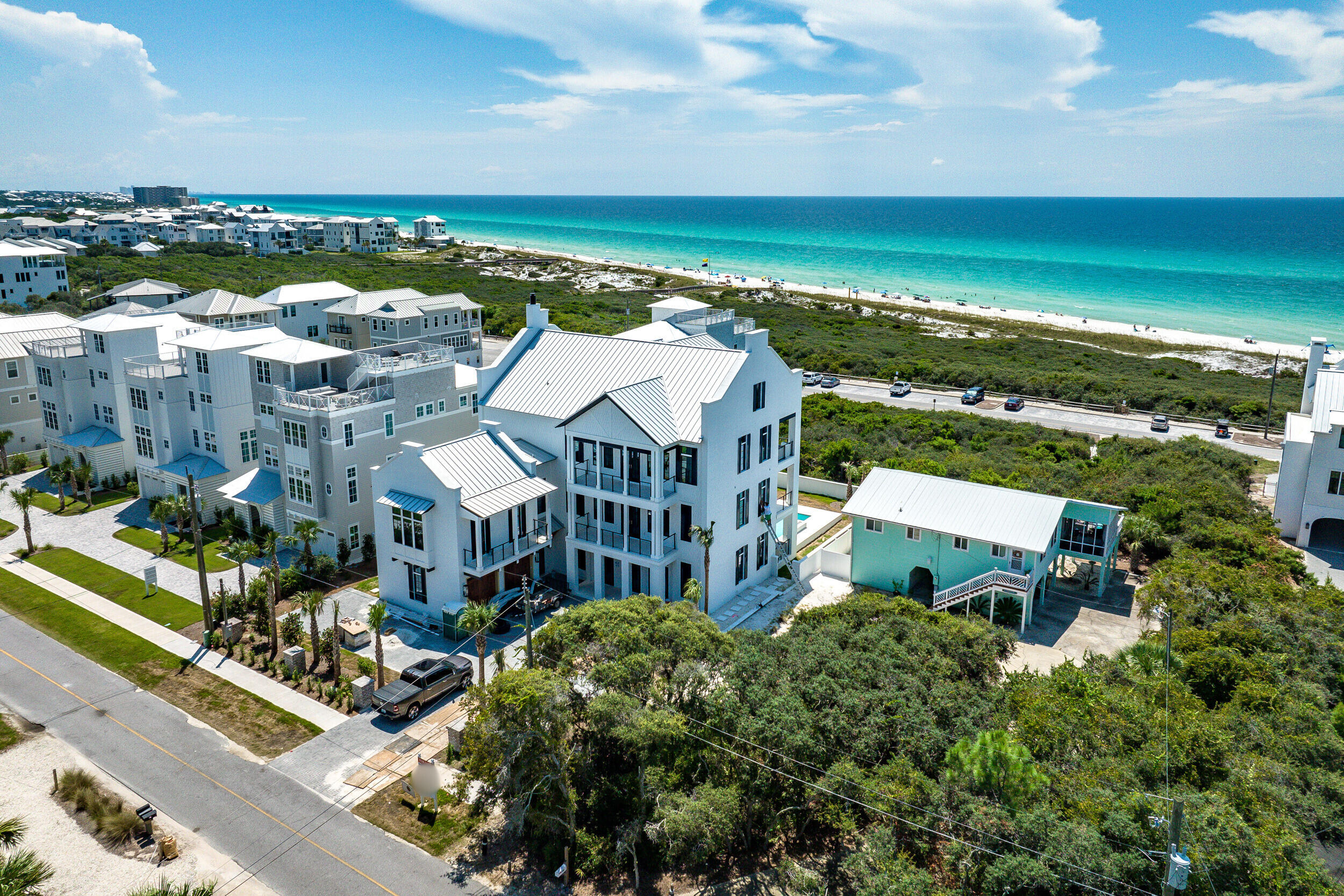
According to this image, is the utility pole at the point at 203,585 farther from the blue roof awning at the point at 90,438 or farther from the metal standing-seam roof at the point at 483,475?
the blue roof awning at the point at 90,438

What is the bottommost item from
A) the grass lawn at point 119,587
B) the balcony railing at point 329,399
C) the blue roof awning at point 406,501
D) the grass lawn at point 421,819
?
the grass lawn at point 421,819

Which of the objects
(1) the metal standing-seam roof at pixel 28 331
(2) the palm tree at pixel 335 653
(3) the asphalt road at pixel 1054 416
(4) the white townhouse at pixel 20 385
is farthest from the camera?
(3) the asphalt road at pixel 1054 416

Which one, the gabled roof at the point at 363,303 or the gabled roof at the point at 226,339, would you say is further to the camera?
the gabled roof at the point at 363,303

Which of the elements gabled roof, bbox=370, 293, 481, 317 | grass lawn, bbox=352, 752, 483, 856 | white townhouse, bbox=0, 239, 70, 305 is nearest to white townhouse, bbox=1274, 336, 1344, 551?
grass lawn, bbox=352, 752, 483, 856

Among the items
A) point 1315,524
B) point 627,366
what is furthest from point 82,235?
point 1315,524

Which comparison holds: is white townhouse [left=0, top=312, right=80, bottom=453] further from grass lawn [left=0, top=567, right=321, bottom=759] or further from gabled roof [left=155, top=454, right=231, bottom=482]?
grass lawn [left=0, top=567, right=321, bottom=759]

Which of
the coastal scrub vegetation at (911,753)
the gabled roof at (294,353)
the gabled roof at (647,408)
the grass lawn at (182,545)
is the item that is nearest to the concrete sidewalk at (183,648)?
the grass lawn at (182,545)

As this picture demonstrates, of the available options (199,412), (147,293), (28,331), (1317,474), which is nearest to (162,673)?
(199,412)

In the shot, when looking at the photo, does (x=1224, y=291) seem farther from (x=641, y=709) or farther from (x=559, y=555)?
(x=641, y=709)

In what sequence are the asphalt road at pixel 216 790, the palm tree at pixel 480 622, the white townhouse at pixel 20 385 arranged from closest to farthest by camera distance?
the asphalt road at pixel 216 790 → the palm tree at pixel 480 622 → the white townhouse at pixel 20 385
